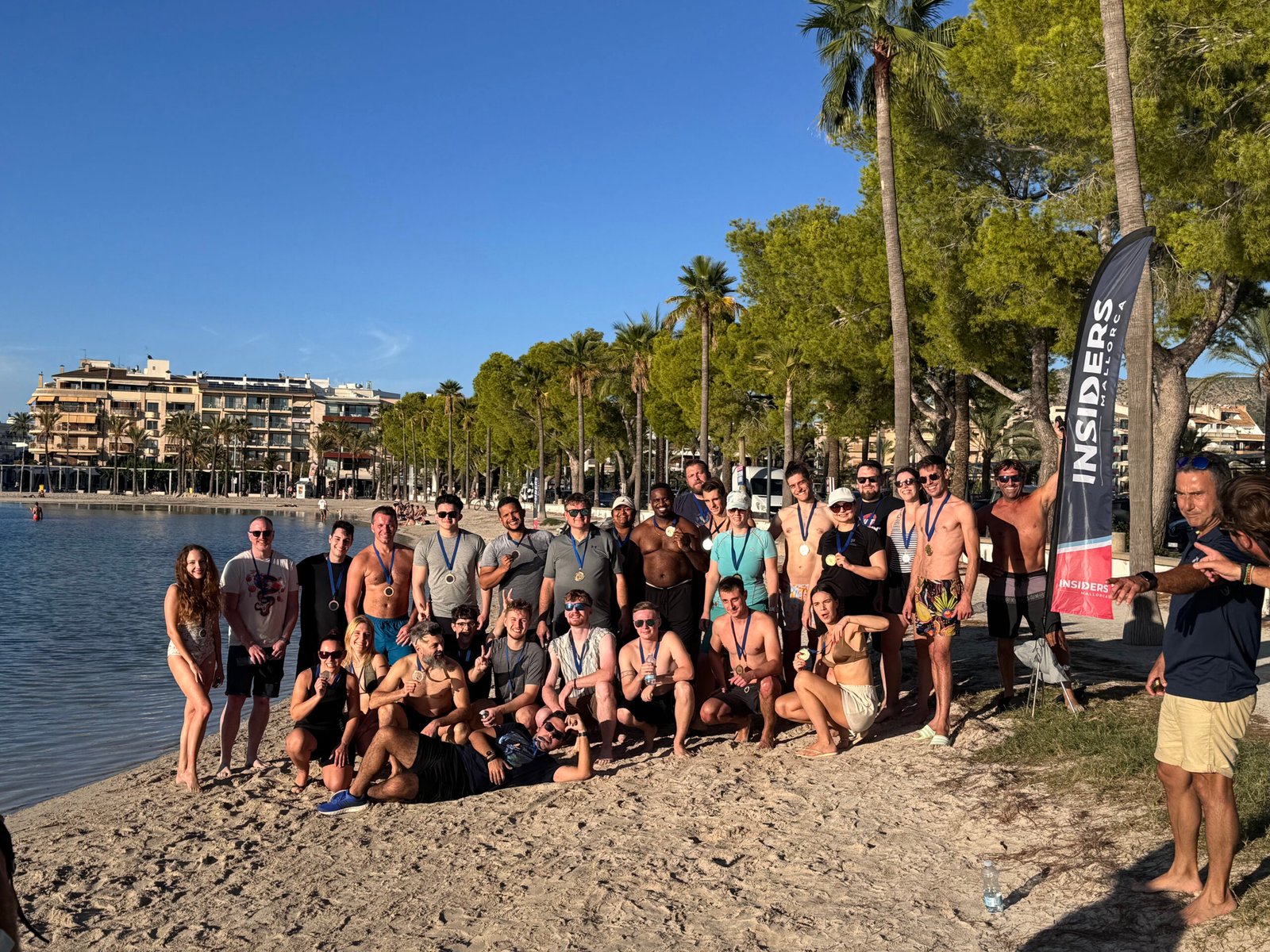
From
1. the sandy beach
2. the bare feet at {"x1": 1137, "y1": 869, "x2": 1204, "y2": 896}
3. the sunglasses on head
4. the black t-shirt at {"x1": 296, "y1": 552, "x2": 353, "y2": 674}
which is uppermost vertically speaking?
the sunglasses on head

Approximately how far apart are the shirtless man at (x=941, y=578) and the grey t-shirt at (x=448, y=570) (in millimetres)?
3291

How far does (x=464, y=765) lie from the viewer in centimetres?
702

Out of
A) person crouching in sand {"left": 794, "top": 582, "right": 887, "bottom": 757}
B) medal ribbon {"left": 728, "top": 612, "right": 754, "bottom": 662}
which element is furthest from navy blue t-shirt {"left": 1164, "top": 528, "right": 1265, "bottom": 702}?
medal ribbon {"left": 728, "top": 612, "right": 754, "bottom": 662}

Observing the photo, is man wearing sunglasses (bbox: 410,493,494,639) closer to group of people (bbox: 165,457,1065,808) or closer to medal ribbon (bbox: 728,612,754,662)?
group of people (bbox: 165,457,1065,808)

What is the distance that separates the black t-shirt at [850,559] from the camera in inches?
306

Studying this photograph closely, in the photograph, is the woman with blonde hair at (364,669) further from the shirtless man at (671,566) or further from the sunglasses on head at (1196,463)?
the sunglasses on head at (1196,463)

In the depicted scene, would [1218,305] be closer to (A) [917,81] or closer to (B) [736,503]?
(A) [917,81]

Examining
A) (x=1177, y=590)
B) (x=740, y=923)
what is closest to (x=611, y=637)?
(x=740, y=923)

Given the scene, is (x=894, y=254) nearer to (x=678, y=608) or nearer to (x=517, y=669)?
(x=678, y=608)

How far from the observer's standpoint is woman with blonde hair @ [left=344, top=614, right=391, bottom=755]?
7082mm

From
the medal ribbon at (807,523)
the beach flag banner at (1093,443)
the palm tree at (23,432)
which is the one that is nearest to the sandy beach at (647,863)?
the beach flag banner at (1093,443)

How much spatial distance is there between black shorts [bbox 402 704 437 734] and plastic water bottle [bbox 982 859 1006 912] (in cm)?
376

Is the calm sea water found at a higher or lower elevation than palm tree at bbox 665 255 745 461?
lower

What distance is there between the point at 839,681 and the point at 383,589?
343 centimetres
